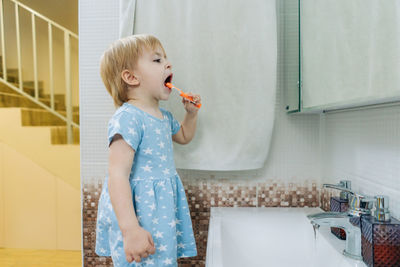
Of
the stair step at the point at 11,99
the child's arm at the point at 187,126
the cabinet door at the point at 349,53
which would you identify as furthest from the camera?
the stair step at the point at 11,99

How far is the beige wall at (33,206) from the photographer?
8.64ft

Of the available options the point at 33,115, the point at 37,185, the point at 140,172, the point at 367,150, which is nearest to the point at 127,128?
the point at 140,172

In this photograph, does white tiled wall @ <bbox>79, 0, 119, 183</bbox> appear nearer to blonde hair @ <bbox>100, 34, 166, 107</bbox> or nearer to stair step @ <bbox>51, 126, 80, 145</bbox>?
blonde hair @ <bbox>100, 34, 166, 107</bbox>

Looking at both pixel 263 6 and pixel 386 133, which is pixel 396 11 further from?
pixel 263 6

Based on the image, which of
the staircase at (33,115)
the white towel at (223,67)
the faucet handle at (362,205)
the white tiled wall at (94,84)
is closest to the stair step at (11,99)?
the staircase at (33,115)

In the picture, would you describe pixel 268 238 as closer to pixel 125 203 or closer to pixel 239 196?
pixel 239 196

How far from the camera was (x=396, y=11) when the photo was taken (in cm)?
51

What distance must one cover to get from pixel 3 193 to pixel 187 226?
2323mm

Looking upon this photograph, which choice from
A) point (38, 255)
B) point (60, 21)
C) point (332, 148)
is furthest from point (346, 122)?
point (60, 21)

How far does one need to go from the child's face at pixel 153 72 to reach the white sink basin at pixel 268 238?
0.42 meters

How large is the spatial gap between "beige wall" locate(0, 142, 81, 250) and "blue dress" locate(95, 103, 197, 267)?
6.18ft

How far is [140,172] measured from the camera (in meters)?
0.91

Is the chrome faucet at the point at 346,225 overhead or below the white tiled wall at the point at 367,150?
below

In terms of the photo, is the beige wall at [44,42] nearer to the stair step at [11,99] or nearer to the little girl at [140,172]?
the stair step at [11,99]
